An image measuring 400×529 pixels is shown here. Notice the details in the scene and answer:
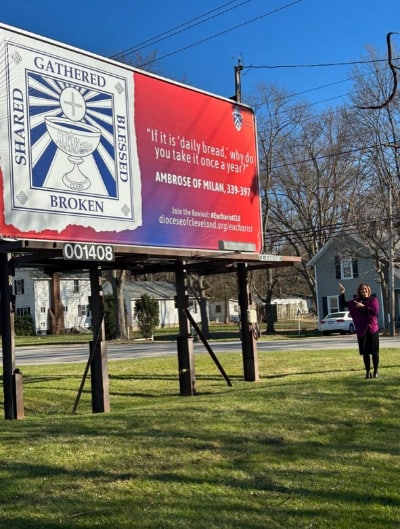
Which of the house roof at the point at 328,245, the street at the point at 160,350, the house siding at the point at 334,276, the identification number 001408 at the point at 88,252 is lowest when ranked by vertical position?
the street at the point at 160,350

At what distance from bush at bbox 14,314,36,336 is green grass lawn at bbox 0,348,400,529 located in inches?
2055

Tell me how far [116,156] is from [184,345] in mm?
3839

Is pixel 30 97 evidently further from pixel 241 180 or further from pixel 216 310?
pixel 216 310

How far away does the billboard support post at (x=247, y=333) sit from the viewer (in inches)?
540

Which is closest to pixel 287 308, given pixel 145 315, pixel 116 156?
pixel 145 315

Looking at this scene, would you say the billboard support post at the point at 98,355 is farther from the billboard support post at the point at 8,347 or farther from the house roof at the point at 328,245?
the house roof at the point at 328,245

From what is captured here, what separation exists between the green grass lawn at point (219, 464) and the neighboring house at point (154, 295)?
59384mm

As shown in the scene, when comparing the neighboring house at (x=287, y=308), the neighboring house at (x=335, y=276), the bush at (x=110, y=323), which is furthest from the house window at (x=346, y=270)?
the neighboring house at (x=287, y=308)

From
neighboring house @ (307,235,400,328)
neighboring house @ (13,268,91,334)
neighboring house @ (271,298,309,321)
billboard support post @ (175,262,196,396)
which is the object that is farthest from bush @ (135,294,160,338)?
neighboring house @ (271,298,309,321)

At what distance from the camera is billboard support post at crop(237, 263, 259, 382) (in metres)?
13.7

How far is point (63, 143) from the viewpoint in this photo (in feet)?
33.8

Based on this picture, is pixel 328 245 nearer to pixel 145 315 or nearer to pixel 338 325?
pixel 338 325

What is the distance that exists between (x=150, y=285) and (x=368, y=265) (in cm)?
3088

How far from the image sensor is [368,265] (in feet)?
159
